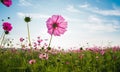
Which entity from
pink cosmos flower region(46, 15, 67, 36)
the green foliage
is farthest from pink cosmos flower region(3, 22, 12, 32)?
pink cosmos flower region(46, 15, 67, 36)

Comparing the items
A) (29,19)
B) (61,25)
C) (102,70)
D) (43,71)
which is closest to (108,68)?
(102,70)

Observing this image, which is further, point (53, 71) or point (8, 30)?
point (8, 30)

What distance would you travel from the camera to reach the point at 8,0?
12.7 feet

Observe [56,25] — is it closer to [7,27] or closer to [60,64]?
[60,64]

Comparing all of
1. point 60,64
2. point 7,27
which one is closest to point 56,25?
point 60,64

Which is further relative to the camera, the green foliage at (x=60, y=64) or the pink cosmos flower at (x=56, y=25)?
the green foliage at (x=60, y=64)

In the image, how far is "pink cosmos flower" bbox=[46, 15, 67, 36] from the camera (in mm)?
2508

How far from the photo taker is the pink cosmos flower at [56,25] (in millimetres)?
2508

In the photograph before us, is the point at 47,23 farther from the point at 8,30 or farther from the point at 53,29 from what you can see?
the point at 8,30

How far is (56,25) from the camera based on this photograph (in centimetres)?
259

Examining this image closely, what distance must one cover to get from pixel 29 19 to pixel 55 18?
38.3 inches

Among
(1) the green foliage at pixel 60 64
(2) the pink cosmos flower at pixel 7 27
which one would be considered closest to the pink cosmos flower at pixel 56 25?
(1) the green foliage at pixel 60 64

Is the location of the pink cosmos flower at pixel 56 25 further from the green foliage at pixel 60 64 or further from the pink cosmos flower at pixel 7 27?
the pink cosmos flower at pixel 7 27

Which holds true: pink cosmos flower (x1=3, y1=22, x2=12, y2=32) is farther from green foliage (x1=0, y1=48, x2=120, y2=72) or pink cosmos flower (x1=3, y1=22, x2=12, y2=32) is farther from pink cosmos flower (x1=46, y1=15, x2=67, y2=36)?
pink cosmos flower (x1=46, y1=15, x2=67, y2=36)
